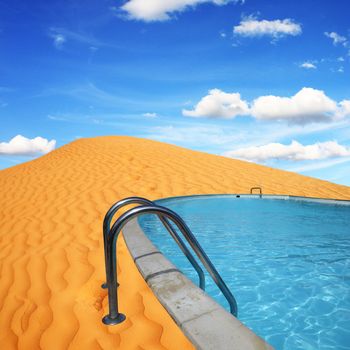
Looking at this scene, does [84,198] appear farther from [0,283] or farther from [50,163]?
[50,163]

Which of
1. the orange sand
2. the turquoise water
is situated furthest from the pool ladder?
the turquoise water

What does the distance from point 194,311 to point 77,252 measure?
7.03ft

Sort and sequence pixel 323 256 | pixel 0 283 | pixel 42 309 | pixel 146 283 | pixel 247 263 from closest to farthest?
1. pixel 42 309
2. pixel 146 283
3. pixel 0 283
4. pixel 247 263
5. pixel 323 256

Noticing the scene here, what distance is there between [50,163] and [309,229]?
1046 cm

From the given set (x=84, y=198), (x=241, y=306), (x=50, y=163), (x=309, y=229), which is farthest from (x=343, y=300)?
(x=50, y=163)

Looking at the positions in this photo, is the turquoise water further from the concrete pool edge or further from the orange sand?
the orange sand

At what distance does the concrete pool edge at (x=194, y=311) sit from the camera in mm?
1669

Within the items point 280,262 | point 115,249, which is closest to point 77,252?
point 115,249

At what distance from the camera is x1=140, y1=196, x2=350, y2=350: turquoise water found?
2742 mm

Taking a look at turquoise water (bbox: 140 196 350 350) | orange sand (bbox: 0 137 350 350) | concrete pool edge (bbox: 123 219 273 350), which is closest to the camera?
concrete pool edge (bbox: 123 219 273 350)

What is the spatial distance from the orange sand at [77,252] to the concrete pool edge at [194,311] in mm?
109

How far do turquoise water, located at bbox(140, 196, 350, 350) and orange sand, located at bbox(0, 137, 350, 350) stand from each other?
1.06 m

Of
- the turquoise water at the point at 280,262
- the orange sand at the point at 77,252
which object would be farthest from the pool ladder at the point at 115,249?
the turquoise water at the point at 280,262

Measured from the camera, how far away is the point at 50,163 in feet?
41.9
